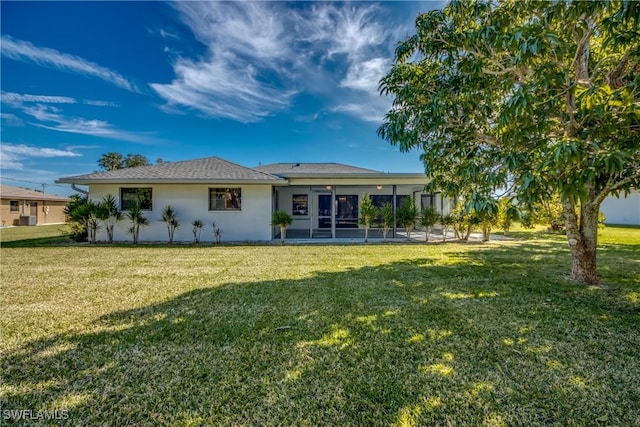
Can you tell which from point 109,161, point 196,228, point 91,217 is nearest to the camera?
point 91,217

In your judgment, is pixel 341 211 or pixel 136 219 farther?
pixel 341 211

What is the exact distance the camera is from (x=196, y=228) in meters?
11.8

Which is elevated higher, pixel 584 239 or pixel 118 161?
pixel 118 161

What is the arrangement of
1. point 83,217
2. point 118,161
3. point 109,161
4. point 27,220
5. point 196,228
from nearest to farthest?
point 83,217
point 196,228
point 27,220
point 109,161
point 118,161

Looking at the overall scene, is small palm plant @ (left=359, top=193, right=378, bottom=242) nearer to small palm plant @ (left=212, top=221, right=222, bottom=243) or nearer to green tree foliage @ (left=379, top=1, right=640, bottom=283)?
green tree foliage @ (left=379, top=1, right=640, bottom=283)

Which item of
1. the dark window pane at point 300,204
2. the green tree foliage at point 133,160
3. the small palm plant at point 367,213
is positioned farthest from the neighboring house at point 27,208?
the small palm plant at point 367,213

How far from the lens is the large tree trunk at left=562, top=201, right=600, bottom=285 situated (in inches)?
212

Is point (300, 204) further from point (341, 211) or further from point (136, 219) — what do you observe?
point (136, 219)

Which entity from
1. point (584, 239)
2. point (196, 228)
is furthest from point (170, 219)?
point (584, 239)

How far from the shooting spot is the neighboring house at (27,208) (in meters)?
22.4

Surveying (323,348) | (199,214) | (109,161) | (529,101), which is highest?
(109,161)

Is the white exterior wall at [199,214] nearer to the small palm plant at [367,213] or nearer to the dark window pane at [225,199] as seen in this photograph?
the dark window pane at [225,199]

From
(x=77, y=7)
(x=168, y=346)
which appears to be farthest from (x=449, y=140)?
(x=77, y=7)

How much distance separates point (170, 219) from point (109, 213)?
2.40 m
